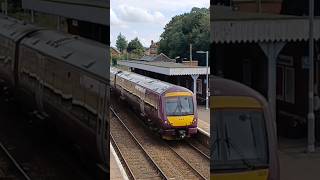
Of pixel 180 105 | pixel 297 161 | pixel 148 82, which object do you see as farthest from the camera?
pixel 297 161

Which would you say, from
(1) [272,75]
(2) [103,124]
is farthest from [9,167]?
(1) [272,75]

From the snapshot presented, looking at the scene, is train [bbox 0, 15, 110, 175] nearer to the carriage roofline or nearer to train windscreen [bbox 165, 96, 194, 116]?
the carriage roofline

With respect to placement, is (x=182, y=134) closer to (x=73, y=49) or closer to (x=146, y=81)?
(x=146, y=81)

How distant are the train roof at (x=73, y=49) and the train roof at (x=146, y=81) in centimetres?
5

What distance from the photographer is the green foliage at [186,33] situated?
1277 mm

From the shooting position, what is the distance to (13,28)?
159 cm

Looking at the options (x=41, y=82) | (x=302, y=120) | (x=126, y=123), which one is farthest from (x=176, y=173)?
(x=41, y=82)

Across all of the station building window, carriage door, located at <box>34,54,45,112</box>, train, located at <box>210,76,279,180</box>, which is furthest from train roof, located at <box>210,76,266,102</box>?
carriage door, located at <box>34,54,45,112</box>

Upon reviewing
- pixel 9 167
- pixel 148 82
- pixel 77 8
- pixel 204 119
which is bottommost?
pixel 9 167

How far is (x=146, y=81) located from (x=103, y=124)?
7.9 inches

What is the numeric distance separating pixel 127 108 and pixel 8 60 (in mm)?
572

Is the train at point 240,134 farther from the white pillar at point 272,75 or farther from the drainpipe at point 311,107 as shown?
the drainpipe at point 311,107

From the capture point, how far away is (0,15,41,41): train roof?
5.16ft

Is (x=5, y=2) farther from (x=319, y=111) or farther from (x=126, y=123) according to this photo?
(x=319, y=111)
